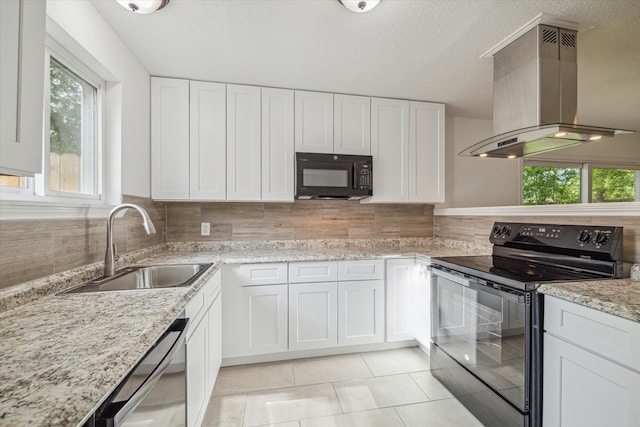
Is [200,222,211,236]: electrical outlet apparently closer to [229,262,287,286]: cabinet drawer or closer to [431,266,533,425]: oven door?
[229,262,287,286]: cabinet drawer

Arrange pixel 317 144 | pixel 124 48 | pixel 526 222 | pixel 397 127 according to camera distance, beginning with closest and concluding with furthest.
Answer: pixel 124 48 < pixel 526 222 < pixel 317 144 < pixel 397 127

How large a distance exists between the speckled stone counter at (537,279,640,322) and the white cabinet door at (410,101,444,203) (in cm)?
153

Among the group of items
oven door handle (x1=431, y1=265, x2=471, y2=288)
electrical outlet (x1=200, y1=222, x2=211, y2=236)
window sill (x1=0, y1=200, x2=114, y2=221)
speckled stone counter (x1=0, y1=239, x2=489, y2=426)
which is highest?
window sill (x1=0, y1=200, x2=114, y2=221)

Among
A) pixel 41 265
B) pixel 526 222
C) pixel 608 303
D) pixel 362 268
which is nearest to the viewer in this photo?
pixel 608 303

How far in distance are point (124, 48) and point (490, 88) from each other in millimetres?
2860

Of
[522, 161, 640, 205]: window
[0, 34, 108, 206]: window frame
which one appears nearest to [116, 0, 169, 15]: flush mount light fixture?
[0, 34, 108, 206]: window frame

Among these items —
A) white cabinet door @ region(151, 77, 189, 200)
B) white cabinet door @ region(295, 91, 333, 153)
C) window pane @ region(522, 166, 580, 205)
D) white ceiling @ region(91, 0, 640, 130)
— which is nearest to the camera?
white ceiling @ region(91, 0, 640, 130)

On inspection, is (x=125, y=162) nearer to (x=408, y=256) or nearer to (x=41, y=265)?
(x=41, y=265)

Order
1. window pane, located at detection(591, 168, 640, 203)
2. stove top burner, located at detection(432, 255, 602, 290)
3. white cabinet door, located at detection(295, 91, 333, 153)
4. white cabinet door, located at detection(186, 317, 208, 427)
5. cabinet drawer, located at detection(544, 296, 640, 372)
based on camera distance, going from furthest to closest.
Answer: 1. window pane, located at detection(591, 168, 640, 203)
2. white cabinet door, located at detection(295, 91, 333, 153)
3. stove top burner, located at detection(432, 255, 602, 290)
4. white cabinet door, located at detection(186, 317, 208, 427)
5. cabinet drawer, located at detection(544, 296, 640, 372)

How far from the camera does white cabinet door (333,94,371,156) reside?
2.52 meters

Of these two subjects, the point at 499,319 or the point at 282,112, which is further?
the point at 282,112

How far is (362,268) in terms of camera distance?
2266mm

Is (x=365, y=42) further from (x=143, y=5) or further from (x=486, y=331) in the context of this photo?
(x=486, y=331)

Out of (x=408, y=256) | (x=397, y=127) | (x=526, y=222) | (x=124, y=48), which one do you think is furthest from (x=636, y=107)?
(x=124, y=48)
